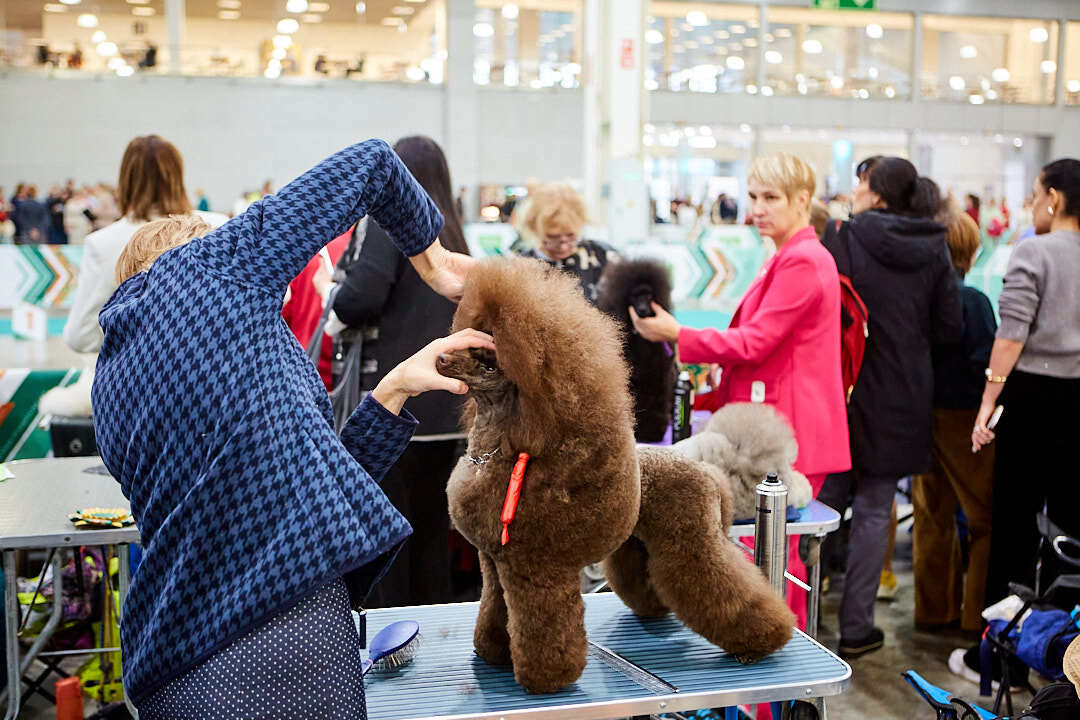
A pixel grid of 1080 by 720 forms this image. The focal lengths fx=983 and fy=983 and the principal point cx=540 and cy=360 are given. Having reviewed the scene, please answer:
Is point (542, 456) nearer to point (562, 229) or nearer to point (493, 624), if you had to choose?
point (493, 624)

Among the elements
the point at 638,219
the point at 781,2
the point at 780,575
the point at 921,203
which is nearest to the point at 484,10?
the point at 781,2

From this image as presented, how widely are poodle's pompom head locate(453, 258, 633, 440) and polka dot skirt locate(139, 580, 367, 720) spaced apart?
17.5 inches

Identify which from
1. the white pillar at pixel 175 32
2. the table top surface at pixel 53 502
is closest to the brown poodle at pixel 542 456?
the table top surface at pixel 53 502

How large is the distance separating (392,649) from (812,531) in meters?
1.17

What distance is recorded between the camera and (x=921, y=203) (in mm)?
3605

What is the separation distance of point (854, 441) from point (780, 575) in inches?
61.3

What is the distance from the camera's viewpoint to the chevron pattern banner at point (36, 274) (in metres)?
10.7

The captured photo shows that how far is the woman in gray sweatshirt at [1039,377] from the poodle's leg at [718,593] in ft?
6.65

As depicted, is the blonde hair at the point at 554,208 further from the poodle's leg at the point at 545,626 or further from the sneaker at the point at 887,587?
the poodle's leg at the point at 545,626

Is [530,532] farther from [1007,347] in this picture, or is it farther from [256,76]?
[256,76]

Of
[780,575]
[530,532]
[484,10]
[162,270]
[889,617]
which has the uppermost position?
[484,10]

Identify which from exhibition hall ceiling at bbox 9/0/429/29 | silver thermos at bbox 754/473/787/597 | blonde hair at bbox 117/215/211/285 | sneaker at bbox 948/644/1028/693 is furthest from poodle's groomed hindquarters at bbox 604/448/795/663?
exhibition hall ceiling at bbox 9/0/429/29

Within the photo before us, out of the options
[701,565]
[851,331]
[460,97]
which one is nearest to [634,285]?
[851,331]

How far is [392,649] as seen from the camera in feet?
6.32
